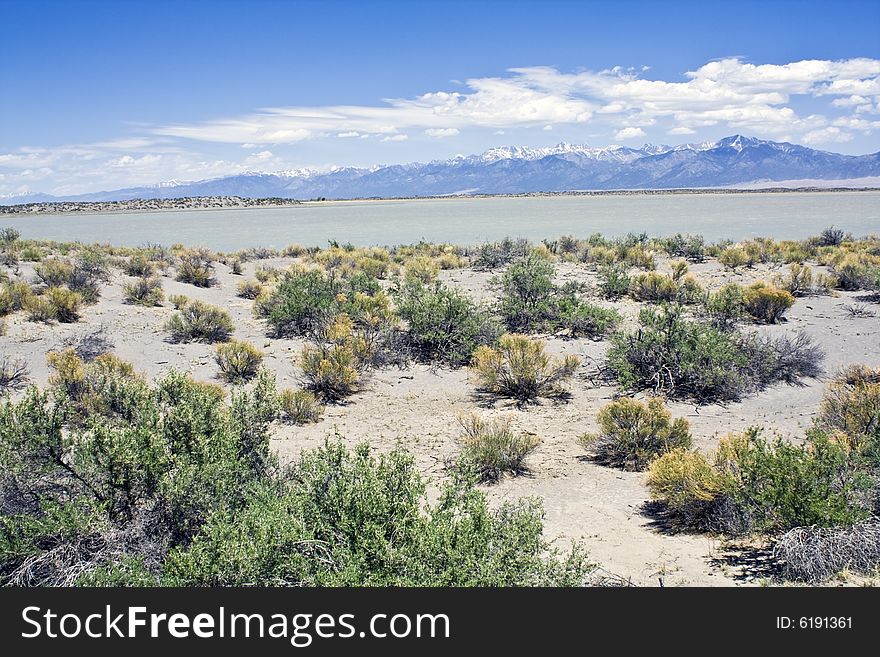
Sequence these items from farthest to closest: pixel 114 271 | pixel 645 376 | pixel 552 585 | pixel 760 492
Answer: pixel 114 271, pixel 645 376, pixel 760 492, pixel 552 585

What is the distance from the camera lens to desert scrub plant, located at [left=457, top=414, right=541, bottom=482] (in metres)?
8.12

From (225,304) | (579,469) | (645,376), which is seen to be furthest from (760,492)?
(225,304)

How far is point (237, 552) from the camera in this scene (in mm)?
4242

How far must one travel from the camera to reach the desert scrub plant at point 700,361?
11.0 m

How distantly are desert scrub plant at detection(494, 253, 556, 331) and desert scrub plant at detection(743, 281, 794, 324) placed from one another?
4.95 meters

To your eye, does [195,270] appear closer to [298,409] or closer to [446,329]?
[446,329]

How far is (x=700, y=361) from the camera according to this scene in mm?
11180

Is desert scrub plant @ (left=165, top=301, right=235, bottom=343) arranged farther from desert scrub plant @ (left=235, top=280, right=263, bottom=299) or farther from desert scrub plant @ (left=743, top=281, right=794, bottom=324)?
desert scrub plant @ (left=743, top=281, right=794, bottom=324)

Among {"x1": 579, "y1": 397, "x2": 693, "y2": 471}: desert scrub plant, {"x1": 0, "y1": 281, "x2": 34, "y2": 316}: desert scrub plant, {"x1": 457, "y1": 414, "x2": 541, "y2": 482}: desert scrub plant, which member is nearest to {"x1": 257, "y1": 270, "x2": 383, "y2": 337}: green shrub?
{"x1": 0, "y1": 281, "x2": 34, "y2": 316}: desert scrub plant

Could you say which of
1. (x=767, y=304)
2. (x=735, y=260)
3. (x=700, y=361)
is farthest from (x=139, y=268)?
(x=735, y=260)

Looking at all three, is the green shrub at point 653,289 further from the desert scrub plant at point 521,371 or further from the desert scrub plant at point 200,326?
the desert scrub plant at point 200,326

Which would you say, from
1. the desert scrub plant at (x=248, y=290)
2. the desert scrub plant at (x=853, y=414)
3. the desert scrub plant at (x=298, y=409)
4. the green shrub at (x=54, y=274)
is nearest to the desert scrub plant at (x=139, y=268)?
the green shrub at (x=54, y=274)

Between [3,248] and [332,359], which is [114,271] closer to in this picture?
[3,248]

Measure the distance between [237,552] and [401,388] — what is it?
7.86 meters
